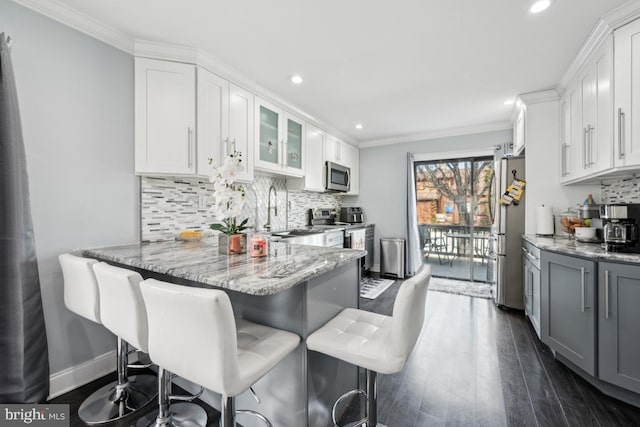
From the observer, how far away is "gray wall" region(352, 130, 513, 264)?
4727mm

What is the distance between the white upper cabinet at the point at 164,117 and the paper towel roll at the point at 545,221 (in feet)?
11.3

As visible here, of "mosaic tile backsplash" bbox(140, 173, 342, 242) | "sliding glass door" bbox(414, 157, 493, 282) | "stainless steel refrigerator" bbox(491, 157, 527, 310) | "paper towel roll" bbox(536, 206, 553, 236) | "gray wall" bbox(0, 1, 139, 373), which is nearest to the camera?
"gray wall" bbox(0, 1, 139, 373)

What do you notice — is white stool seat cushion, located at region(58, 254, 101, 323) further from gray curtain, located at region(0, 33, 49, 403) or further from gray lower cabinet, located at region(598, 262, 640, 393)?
gray lower cabinet, located at region(598, 262, 640, 393)

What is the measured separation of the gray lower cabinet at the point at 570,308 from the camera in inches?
69.4

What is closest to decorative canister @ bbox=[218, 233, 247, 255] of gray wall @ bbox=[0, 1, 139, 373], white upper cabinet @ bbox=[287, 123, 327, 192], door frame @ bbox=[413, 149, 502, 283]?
gray wall @ bbox=[0, 1, 139, 373]

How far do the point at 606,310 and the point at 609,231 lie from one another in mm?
585

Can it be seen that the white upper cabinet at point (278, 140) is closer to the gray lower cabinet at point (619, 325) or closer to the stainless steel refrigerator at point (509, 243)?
the stainless steel refrigerator at point (509, 243)

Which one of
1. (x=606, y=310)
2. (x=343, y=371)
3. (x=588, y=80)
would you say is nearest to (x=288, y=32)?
(x=343, y=371)

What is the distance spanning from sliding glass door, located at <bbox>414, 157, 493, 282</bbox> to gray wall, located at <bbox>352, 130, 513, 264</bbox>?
29 cm

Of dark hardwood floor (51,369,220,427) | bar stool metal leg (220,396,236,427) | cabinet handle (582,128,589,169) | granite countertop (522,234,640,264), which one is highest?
cabinet handle (582,128,589,169)

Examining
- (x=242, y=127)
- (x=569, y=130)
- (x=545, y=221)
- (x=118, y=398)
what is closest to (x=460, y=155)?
(x=569, y=130)

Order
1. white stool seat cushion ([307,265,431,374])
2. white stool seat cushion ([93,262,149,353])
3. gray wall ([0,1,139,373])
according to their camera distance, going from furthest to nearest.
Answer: gray wall ([0,1,139,373]), white stool seat cushion ([93,262,149,353]), white stool seat cushion ([307,265,431,374])

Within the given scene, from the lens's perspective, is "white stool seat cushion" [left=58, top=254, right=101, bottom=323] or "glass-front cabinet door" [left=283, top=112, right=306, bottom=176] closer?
"white stool seat cushion" [left=58, top=254, right=101, bottom=323]

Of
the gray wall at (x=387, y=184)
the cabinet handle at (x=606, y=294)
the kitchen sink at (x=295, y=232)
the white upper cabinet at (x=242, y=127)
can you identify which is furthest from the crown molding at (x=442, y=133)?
the cabinet handle at (x=606, y=294)
